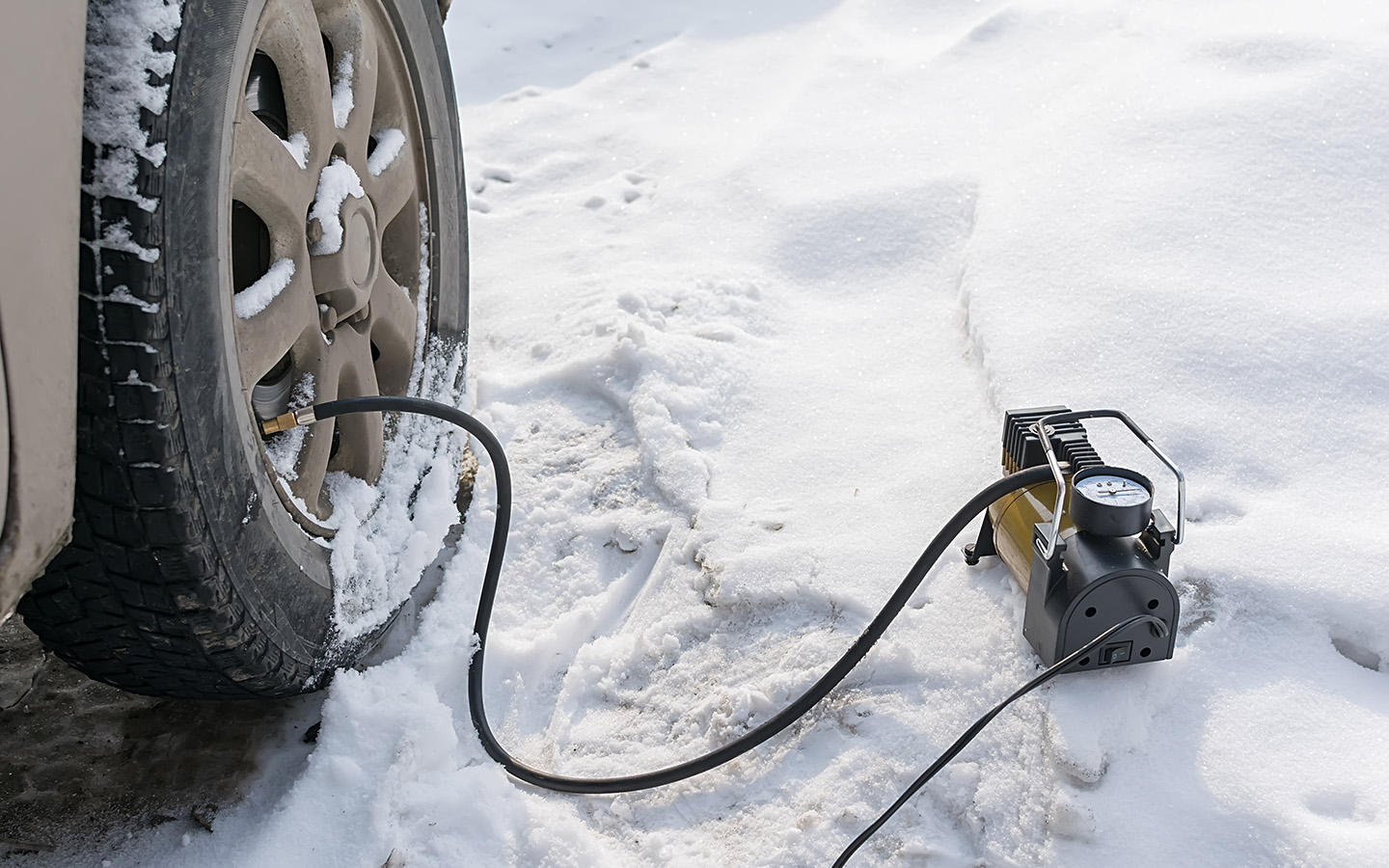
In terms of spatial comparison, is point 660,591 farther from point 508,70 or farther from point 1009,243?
point 508,70

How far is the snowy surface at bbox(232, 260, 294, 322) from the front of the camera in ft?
4.19

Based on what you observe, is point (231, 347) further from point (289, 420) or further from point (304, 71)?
point (304, 71)

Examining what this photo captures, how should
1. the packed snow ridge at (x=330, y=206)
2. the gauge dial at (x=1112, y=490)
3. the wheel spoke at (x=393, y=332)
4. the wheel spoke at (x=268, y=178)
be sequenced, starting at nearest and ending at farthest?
the wheel spoke at (x=268, y=178), the gauge dial at (x=1112, y=490), the packed snow ridge at (x=330, y=206), the wheel spoke at (x=393, y=332)

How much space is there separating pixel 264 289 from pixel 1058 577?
40.4 inches

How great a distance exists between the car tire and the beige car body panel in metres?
0.07


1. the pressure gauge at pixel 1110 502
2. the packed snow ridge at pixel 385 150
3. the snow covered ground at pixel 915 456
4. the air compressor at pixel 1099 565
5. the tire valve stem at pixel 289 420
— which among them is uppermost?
the packed snow ridge at pixel 385 150

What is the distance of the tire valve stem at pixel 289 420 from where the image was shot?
1.33 m

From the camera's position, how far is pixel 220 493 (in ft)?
3.76

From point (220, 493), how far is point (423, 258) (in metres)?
0.77

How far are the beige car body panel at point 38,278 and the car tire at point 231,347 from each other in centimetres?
7

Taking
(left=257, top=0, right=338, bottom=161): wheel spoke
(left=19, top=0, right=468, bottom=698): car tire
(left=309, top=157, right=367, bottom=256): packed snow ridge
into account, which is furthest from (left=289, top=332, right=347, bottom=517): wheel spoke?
(left=257, top=0, right=338, bottom=161): wheel spoke

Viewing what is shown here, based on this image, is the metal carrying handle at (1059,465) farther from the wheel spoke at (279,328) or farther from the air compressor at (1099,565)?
the wheel spoke at (279,328)

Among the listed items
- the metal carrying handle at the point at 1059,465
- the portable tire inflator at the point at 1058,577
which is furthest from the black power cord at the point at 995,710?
the metal carrying handle at the point at 1059,465

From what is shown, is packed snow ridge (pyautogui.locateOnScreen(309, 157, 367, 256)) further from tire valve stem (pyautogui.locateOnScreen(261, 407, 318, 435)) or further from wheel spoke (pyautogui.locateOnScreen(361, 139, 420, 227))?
tire valve stem (pyautogui.locateOnScreen(261, 407, 318, 435))
